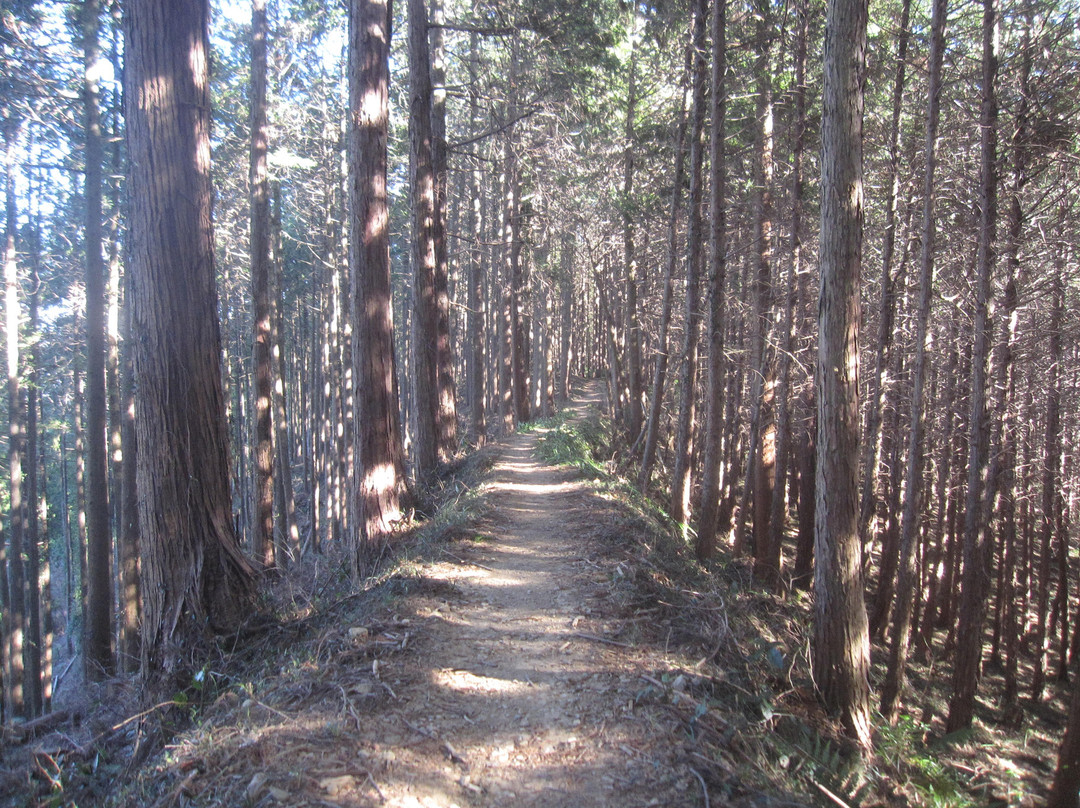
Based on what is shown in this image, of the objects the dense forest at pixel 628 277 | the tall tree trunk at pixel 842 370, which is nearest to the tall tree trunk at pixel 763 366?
the dense forest at pixel 628 277

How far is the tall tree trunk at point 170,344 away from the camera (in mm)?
5258

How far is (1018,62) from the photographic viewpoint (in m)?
10.3

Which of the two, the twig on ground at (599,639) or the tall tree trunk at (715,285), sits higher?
the tall tree trunk at (715,285)

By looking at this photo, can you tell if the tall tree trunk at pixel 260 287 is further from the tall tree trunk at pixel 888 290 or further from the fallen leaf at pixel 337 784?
the tall tree trunk at pixel 888 290

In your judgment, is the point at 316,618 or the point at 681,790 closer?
the point at 681,790

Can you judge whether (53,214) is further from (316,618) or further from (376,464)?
(316,618)

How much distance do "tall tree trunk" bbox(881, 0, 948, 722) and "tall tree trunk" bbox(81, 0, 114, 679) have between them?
1437cm

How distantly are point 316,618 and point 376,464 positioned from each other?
2489 mm

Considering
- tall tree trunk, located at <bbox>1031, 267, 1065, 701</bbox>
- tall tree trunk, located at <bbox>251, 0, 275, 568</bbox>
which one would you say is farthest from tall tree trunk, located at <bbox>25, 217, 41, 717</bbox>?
tall tree trunk, located at <bbox>1031, 267, 1065, 701</bbox>

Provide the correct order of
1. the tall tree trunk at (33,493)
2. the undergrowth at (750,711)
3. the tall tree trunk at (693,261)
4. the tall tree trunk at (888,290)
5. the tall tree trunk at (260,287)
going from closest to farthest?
the undergrowth at (750,711)
the tall tree trunk at (693,261)
the tall tree trunk at (888,290)
the tall tree trunk at (260,287)
the tall tree trunk at (33,493)

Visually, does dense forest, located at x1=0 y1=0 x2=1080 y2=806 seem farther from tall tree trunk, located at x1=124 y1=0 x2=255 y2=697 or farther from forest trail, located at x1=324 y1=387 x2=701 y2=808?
forest trail, located at x1=324 y1=387 x2=701 y2=808

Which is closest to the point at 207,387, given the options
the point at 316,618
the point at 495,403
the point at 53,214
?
the point at 316,618

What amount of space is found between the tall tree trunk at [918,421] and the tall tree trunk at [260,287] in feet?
38.6

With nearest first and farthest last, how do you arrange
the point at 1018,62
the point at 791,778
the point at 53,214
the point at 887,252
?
the point at 791,778 < the point at 1018,62 < the point at 887,252 < the point at 53,214
